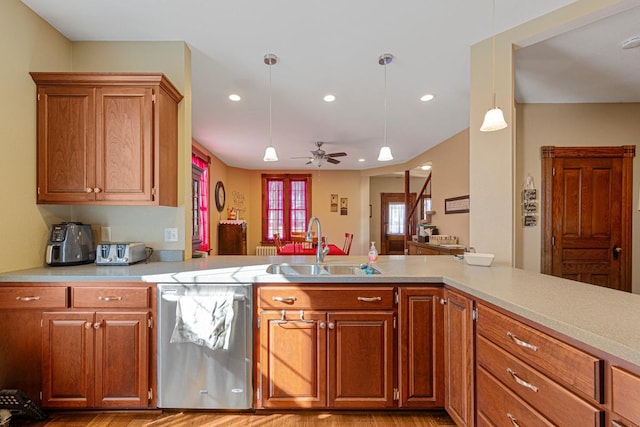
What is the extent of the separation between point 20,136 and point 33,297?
1.07 meters

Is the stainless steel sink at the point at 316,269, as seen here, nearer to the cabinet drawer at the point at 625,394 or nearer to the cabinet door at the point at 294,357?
the cabinet door at the point at 294,357

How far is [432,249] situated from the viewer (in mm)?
4426

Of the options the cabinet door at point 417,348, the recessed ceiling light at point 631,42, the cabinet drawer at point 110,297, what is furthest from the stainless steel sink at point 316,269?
the recessed ceiling light at point 631,42

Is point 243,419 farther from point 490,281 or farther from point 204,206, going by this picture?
point 204,206

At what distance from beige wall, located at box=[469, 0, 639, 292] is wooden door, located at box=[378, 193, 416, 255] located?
6771 millimetres

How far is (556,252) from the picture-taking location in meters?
3.47

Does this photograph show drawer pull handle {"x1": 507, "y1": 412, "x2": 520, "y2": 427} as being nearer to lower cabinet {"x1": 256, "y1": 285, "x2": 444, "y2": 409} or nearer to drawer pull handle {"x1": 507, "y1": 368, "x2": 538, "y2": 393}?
drawer pull handle {"x1": 507, "y1": 368, "x2": 538, "y2": 393}

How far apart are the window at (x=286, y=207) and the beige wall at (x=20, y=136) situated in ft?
19.0

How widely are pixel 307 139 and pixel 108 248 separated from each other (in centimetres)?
350

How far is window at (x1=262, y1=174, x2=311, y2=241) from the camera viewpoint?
25.7 feet

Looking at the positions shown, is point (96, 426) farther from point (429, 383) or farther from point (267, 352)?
point (429, 383)

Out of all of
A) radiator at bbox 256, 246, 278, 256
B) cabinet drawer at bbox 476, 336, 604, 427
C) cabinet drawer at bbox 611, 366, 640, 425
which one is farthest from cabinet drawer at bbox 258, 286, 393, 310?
radiator at bbox 256, 246, 278, 256

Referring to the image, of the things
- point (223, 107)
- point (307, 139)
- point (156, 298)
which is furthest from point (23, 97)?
point (307, 139)

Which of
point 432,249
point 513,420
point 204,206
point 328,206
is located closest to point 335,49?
point 513,420
